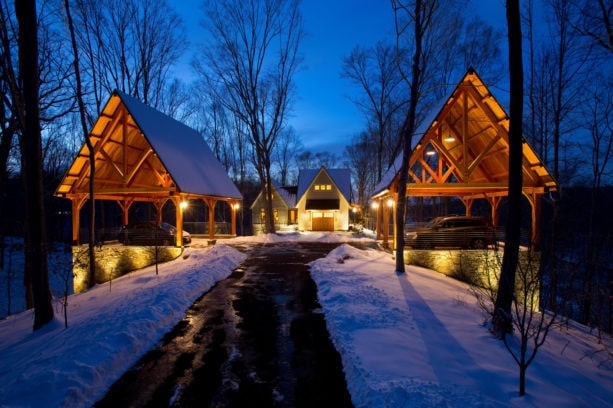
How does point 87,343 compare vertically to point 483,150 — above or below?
below

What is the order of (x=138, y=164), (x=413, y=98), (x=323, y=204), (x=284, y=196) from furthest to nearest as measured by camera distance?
(x=284, y=196) < (x=323, y=204) < (x=138, y=164) < (x=413, y=98)

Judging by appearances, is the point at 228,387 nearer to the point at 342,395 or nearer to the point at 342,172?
the point at 342,395

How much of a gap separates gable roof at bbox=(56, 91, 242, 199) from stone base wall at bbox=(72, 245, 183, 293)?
2803mm

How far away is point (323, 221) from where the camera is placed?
3136 centimetres

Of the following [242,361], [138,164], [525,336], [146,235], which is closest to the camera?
[525,336]

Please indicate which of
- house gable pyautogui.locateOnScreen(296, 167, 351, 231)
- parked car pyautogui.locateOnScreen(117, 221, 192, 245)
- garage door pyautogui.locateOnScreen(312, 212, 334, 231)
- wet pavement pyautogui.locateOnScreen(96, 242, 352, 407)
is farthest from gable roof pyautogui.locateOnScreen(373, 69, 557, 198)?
garage door pyautogui.locateOnScreen(312, 212, 334, 231)

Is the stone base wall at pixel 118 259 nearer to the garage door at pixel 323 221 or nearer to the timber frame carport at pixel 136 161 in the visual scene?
the timber frame carport at pixel 136 161

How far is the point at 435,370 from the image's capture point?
4.14m

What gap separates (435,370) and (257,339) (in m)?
2.88

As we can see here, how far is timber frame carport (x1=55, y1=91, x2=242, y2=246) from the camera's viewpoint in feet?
46.7

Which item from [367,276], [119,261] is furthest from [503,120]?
[119,261]

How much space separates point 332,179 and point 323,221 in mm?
4581

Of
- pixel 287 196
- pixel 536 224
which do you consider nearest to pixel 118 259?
pixel 536 224

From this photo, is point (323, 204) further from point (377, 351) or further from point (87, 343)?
point (87, 343)
